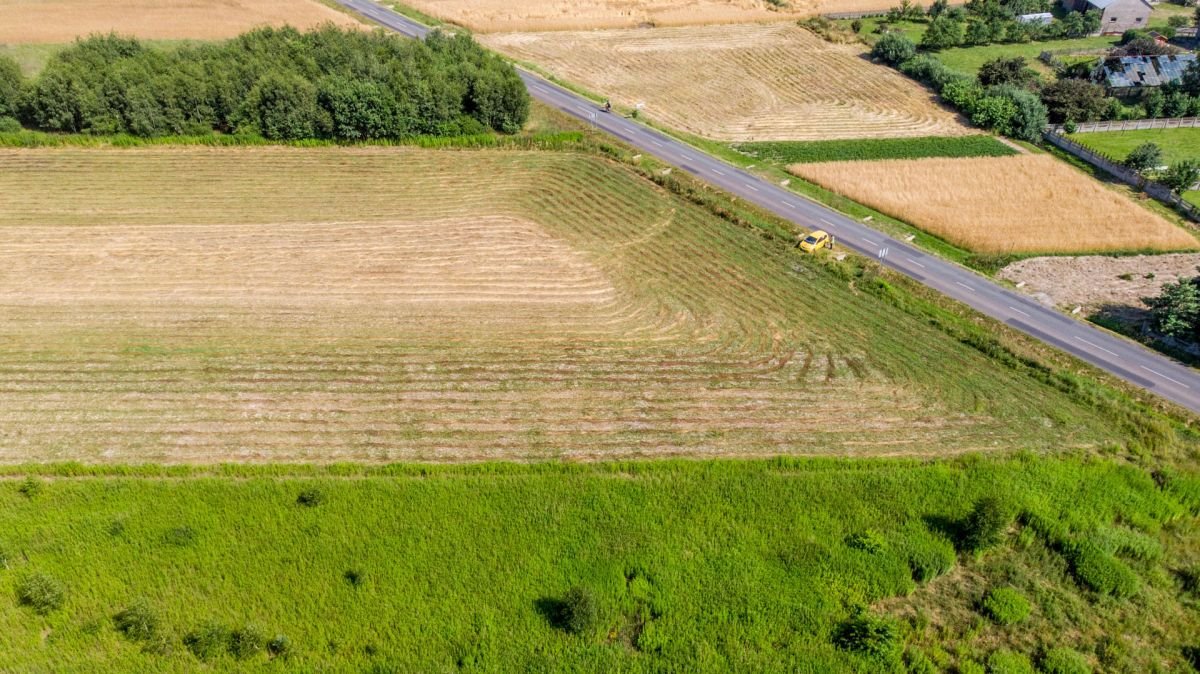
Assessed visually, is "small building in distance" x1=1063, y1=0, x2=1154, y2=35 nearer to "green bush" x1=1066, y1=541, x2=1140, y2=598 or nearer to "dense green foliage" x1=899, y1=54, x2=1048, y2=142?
"dense green foliage" x1=899, y1=54, x2=1048, y2=142

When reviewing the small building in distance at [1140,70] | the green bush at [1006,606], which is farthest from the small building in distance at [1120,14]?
the green bush at [1006,606]

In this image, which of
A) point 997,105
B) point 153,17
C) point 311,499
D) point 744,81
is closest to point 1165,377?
point 997,105

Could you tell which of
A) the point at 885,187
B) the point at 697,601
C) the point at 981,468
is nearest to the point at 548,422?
the point at 697,601

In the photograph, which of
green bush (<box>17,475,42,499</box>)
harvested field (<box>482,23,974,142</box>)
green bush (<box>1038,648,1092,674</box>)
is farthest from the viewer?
harvested field (<box>482,23,974,142</box>)

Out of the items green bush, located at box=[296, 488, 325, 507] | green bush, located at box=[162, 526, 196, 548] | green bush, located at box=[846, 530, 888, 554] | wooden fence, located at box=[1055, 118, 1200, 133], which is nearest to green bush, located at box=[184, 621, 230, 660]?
green bush, located at box=[162, 526, 196, 548]

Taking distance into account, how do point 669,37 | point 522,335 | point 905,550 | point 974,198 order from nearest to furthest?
point 905,550, point 522,335, point 974,198, point 669,37

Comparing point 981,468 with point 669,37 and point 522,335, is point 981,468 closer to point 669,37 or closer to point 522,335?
point 522,335

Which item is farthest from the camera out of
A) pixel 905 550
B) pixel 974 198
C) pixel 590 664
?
pixel 974 198
